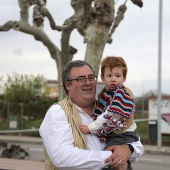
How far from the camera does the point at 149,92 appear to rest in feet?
179

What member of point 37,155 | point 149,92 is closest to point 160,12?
point 37,155

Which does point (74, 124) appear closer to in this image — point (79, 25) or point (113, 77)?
point (113, 77)

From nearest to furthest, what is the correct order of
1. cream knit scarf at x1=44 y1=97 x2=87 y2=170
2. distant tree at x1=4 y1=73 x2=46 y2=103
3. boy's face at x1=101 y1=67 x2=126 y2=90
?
cream knit scarf at x1=44 y1=97 x2=87 y2=170
boy's face at x1=101 y1=67 x2=126 y2=90
distant tree at x1=4 y1=73 x2=46 y2=103

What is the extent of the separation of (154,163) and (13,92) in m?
32.1

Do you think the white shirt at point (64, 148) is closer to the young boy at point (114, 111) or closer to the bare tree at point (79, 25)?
the young boy at point (114, 111)

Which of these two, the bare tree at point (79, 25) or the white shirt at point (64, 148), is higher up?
the bare tree at point (79, 25)

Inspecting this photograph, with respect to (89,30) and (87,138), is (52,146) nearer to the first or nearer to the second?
(87,138)

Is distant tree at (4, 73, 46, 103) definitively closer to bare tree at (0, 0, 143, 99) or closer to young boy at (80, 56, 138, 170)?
bare tree at (0, 0, 143, 99)

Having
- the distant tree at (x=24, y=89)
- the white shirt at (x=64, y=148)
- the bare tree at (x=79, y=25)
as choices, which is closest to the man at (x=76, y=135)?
the white shirt at (x=64, y=148)

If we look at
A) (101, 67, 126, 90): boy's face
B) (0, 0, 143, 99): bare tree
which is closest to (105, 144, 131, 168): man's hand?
(101, 67, 126, 90): boy's face

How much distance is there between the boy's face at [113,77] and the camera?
10.6 ft

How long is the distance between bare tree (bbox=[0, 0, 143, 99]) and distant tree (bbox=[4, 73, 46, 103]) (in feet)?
111

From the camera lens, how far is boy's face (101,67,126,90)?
3225 millimetres

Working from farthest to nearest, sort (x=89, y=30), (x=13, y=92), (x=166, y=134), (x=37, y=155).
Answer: (x=13, y=92) < (x=166, y=134) < (x=37, y=155) < (x=89, y=30)
